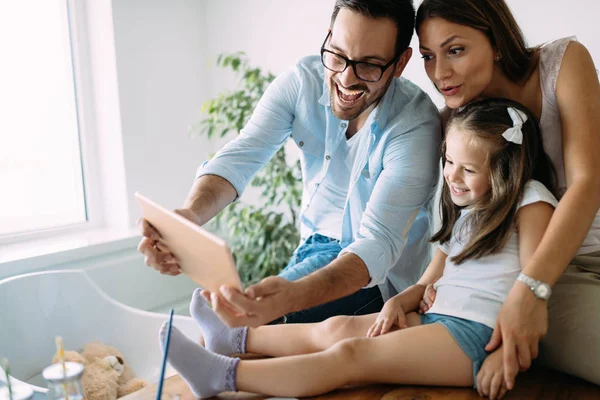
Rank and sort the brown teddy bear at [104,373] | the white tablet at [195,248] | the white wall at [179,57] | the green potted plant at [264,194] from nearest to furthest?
the white tablet at [195,248]
the brown teddy bear at [104,373]
the green potted plant at [264,194]
the white wall at [179,57]

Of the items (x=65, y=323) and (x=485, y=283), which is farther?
(x=65, y=323)

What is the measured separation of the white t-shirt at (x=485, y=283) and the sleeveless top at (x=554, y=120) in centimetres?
12

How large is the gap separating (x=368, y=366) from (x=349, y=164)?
69cm

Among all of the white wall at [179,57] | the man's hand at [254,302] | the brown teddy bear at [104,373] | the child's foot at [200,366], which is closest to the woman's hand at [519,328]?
the man's hand at [254,302]

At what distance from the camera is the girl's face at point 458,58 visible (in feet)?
4.44

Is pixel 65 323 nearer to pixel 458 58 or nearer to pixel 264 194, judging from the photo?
pixel 264 194

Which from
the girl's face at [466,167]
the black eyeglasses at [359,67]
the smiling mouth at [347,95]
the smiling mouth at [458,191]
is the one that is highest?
the black eyeglasses at [359,67]

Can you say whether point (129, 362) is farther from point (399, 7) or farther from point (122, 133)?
point (399, 7)

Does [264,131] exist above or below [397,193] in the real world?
above

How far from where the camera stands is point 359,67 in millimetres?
1484

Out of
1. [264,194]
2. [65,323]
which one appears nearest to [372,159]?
[264,194]

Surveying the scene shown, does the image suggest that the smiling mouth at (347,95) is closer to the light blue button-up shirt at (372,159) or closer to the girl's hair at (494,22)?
the light blue button-up shirt at (372,159)

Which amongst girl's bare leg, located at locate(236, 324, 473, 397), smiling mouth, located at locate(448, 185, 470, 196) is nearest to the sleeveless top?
smiling mouth, located at locate(448, 185, 470, 196)

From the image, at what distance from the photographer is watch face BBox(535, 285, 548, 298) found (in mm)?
1156
